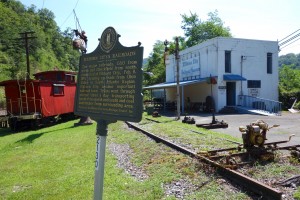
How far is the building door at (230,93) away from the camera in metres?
26.9

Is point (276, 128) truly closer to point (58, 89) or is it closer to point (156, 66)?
point (58, 89)

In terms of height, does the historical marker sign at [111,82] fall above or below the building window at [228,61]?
below

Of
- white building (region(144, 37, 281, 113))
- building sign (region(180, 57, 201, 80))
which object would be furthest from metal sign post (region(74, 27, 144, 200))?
building sign (region(180, 57, 201, 80))

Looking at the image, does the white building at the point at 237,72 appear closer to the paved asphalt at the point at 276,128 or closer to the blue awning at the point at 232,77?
the blue awning at the point at 232,77

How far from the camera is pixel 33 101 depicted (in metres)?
18.3

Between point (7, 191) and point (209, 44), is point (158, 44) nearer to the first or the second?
point (209, 44)

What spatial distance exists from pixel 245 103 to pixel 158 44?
44.4 m

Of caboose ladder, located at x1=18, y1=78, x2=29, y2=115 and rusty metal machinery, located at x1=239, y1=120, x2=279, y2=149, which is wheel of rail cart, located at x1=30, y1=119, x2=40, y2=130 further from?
rusty metal machinery, located at x1=239, y1=120, x2=279, y2=149

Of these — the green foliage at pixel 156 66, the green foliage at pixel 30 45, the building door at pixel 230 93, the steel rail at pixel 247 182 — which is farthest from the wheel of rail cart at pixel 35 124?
the green foliage at pixel 156 66

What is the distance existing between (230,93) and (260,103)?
9.19ft

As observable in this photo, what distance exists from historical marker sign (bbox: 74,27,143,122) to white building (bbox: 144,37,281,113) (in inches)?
812

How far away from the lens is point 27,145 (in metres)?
11.7

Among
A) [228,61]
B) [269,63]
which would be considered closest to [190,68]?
[228,61]

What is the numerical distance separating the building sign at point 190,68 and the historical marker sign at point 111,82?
25.1 m
